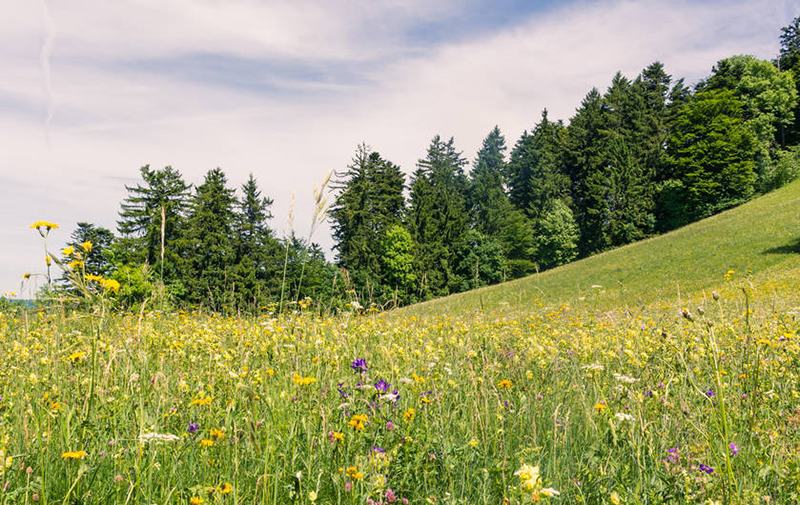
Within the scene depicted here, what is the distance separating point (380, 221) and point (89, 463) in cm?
4311

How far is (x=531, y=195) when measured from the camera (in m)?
54.7

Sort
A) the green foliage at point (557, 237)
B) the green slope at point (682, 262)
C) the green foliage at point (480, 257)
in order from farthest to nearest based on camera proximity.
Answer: the green foliage at point (557, 237) → the green foliage at point (480, 257) → the green slope at point (682, 262)

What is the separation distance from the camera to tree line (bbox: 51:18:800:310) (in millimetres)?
40688

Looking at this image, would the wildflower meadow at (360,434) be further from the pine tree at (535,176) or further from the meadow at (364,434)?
the pine tree at (535,176)

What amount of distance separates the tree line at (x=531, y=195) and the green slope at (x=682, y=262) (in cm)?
1030

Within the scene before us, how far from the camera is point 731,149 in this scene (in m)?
47.0

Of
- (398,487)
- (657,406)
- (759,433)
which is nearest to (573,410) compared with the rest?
(657,406)

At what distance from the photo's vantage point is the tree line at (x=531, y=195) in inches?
1602

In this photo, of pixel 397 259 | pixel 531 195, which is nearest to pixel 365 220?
pixel 397 259

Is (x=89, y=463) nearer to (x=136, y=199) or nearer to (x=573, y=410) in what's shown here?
(x=573, y=410)

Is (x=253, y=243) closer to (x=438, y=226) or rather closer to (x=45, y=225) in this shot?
(x=438, y=226)

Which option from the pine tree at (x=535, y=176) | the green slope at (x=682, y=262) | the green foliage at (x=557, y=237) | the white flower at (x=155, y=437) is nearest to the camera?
the white flower at (x=155, y=437)

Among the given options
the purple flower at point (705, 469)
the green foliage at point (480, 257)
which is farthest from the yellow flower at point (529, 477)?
the green foliage at point (480, 257)

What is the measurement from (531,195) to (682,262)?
90.8 feet
